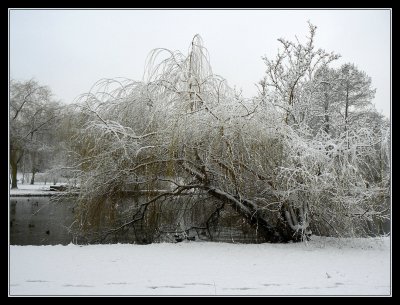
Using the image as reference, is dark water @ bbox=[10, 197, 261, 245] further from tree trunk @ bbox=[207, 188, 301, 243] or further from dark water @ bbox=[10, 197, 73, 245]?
tree trunk @ bbox=[207, 188, 301, 243]

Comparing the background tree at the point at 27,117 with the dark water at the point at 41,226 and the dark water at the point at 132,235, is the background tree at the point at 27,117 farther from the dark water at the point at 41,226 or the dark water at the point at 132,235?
the dark water at the point at 132,235

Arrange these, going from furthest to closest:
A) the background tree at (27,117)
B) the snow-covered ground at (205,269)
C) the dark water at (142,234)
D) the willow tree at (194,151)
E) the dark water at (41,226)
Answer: the background tree at (27,117), the dark water at (41,226), the dark water at (142,234), the willow tree at (194,151), the snow-covered ground at (205,269)

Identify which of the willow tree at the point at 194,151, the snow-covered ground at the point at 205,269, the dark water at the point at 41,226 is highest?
the willow tree at the point at 194,151

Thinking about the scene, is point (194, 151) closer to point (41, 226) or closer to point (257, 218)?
point (257, 218)

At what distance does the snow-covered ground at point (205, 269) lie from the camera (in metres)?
5.85

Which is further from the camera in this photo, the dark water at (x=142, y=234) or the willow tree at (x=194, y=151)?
the dark water at (x=142, y=234)

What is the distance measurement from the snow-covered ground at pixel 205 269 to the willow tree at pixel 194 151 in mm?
1124

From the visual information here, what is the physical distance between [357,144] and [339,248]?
232 centimetres

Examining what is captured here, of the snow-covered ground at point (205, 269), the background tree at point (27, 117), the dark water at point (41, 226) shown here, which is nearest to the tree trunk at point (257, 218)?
the snow-covered ground at point (205, 269)

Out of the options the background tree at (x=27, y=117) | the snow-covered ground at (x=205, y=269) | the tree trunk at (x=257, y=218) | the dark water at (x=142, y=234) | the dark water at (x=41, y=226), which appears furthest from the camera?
the background tree at (x=27, y=117)

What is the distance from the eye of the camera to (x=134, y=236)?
11.0 metres

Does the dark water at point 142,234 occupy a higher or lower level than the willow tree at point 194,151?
lower

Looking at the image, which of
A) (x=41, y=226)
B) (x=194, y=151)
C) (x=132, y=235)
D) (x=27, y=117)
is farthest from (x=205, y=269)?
(x=27, y=117)

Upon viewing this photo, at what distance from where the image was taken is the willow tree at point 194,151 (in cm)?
895
